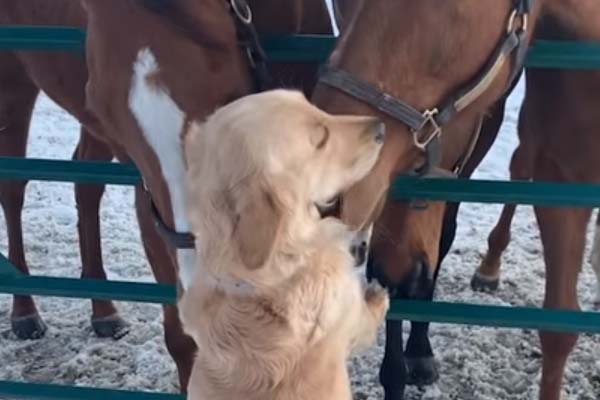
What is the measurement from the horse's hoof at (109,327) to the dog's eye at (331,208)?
2.24 metres

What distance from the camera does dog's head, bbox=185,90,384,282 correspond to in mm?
1884

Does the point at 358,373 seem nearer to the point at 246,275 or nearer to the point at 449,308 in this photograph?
the point at 449,308

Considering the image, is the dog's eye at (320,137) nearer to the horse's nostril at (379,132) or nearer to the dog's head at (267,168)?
the dog's head at (267,168)

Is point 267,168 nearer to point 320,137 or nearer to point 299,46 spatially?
point 320,137

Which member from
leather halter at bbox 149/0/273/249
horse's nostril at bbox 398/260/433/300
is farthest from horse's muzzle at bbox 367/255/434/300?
leather halter at bbox 149/0/273/249

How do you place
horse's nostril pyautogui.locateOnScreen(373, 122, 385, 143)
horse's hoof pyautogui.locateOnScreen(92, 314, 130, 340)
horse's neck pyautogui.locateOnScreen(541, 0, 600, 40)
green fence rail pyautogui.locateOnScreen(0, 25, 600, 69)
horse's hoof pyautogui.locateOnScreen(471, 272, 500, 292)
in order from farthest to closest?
horse's hoof pyautogui.locateOnScreen(471, 272, 500, 292), horse's hoof pyautogui.locateOnScreen(92, 314, 130, 340), horse's neck pyautogui.locateOnScreen(541, 0, 600, 40), green fence rail pyautogui.locateOnScreen(0, 25, 600, 69), horse's nostril pyautogui.locateOnScreen(373, 122, 385, 143)

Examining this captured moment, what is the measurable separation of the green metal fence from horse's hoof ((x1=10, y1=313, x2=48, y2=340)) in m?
1.15

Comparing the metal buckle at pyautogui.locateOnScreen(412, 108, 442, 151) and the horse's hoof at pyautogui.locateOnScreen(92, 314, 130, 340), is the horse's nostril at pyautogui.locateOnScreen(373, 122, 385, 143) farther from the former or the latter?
the horse's hoof at pyautogui.locateOnScreen(92, 314, 130, 340)

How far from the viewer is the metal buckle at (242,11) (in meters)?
2.32

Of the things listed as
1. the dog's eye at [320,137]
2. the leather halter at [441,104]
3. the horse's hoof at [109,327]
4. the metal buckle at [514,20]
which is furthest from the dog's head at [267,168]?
the horse's hoof at [109,327]

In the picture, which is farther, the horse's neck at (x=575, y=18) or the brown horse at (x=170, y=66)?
the horse's neck at (x=575, y=18)

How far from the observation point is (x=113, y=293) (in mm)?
2936

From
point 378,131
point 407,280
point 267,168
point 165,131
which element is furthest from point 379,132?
point 407,280

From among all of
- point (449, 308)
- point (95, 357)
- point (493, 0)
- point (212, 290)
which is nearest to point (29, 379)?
point (95, 357)
